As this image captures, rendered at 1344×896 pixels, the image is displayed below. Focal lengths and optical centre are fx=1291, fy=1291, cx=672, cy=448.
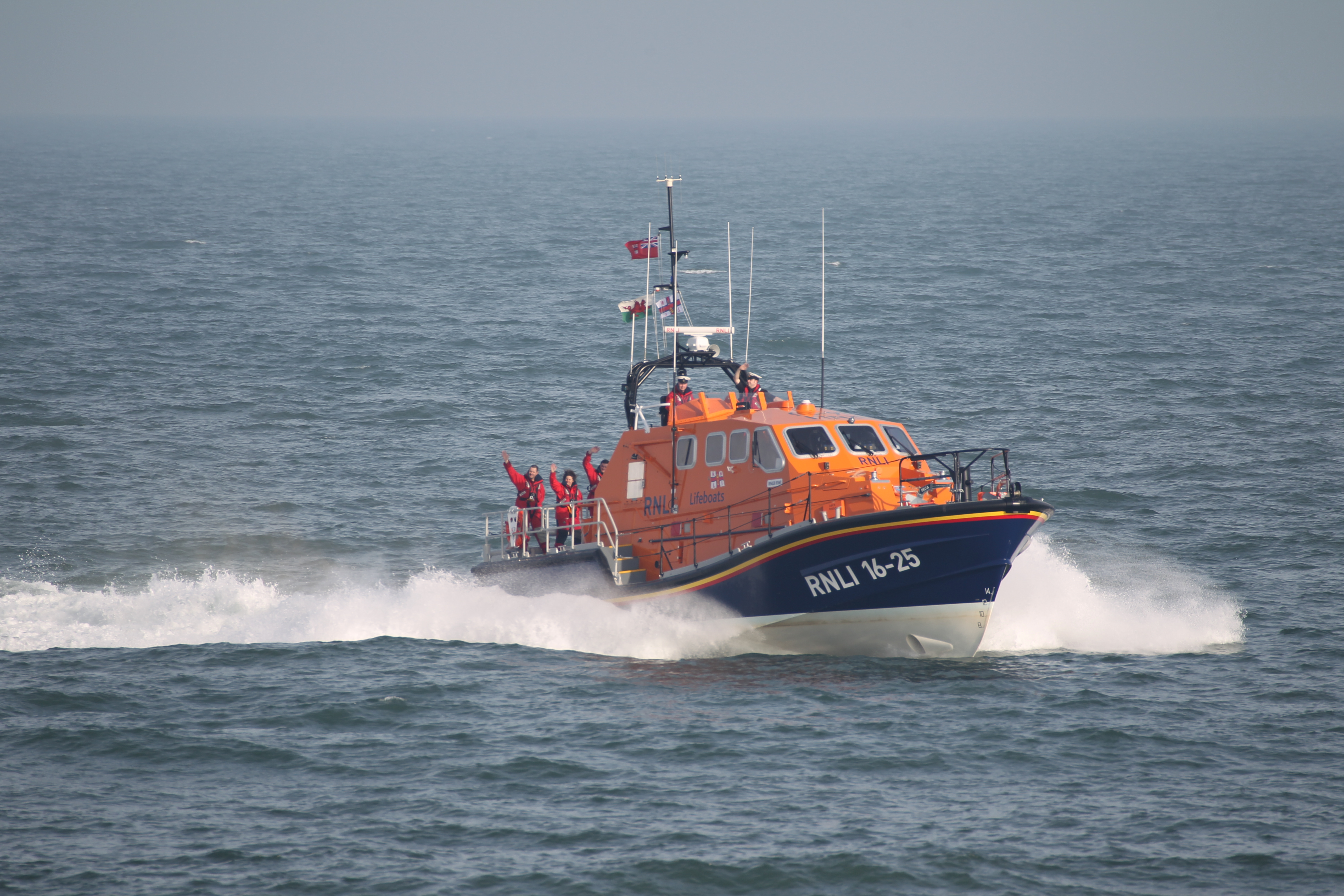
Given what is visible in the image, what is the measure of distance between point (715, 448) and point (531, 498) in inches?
140

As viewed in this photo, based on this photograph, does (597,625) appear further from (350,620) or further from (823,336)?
(823,336)

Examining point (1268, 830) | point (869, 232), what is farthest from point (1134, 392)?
point (869, 232)

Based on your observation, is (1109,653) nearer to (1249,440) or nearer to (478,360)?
(1249,440)

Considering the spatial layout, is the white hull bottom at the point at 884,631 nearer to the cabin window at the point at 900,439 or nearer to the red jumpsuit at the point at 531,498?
the cabin window at the point at 900,439

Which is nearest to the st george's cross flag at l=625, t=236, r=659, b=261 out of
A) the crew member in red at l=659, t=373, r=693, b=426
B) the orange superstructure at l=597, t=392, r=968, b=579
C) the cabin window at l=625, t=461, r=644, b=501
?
the crew member in red at l=659, t=373, r=693, b=426

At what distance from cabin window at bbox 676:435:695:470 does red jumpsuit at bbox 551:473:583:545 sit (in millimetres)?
2118

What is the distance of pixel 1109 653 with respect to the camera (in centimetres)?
1775

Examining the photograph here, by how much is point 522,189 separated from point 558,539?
97.6m

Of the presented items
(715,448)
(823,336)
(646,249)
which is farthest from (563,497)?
(823,336)

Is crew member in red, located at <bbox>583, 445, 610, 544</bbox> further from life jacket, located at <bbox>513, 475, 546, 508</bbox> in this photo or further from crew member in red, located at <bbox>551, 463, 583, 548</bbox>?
life jacket, located at <bbox>513, 475, 546, 508</bbox>

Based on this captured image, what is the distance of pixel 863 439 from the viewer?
17516 mm

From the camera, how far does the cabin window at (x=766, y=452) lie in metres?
17.1

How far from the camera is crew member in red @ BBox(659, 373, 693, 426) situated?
61.0 ft

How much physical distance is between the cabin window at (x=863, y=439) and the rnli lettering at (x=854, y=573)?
186 centimetres
